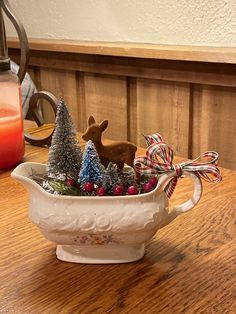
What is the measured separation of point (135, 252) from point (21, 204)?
303 millimetres

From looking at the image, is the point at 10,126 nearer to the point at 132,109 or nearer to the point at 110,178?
the point at 110,178

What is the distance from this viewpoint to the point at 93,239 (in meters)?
0.65

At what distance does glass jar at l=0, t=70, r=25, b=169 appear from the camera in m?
1.08

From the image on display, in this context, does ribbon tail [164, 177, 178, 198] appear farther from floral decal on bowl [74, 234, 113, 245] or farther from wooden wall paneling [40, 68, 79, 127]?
wooden wall paneling [40, 68, 79, 127]

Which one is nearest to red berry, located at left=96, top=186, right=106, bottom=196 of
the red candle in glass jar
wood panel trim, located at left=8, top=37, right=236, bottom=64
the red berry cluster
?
the red berry cluster

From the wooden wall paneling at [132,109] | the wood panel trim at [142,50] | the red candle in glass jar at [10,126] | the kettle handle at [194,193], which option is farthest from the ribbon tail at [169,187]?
the wooden wall paneling at [132,109]

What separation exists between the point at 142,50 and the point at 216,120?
317mm

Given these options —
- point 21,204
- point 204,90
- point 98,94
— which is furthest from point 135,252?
point 98,94

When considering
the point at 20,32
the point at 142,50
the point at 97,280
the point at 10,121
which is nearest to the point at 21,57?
the point at 20,32

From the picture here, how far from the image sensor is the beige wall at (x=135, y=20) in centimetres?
138

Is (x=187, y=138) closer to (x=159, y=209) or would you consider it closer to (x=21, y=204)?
(x=21, y=204)

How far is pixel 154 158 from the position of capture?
2.17 ft

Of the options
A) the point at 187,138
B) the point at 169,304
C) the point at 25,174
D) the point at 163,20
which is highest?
the point at 163,20

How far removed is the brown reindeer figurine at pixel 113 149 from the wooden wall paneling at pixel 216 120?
2.47 ft
